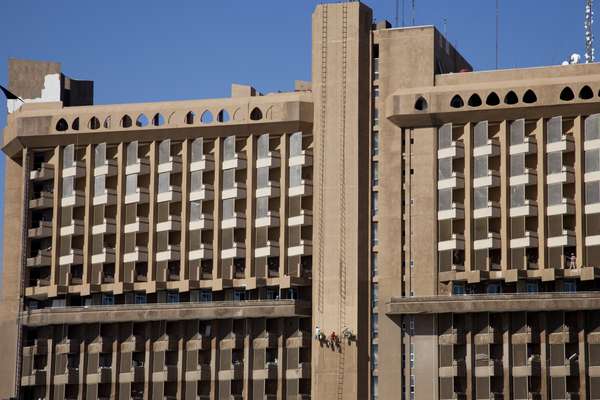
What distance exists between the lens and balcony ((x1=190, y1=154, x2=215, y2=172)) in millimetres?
112750

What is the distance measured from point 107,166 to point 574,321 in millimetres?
31439

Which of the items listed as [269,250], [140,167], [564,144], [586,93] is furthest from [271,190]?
[586,93]

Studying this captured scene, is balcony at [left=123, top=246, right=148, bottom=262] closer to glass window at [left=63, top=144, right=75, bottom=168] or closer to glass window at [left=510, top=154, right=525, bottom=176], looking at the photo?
glass window at [left=63, top=144, right=75, bottom=168]

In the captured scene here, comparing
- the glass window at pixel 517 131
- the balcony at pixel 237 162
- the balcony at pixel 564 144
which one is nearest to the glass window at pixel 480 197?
the glass window at pixel 517 131

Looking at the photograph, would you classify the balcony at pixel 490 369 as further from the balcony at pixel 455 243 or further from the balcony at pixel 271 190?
the balcony at pixel 271 190

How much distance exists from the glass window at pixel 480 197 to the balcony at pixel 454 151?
91.9 inches

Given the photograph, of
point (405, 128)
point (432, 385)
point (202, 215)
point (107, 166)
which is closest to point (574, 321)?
A: point (432, 385)

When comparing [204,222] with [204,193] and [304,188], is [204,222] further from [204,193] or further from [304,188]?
[304,188]

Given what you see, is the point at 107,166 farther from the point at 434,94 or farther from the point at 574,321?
the point at 574,321

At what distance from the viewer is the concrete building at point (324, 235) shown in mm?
104125

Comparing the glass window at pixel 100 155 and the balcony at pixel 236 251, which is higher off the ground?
the glass window at pixel 100 155

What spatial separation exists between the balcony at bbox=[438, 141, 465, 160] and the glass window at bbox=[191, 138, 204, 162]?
15481 millimetres

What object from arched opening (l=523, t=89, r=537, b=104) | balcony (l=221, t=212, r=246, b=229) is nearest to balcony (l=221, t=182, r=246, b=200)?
balcony (l=221, t=212, r=246, b=229)

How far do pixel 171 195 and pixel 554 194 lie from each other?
2402cm
